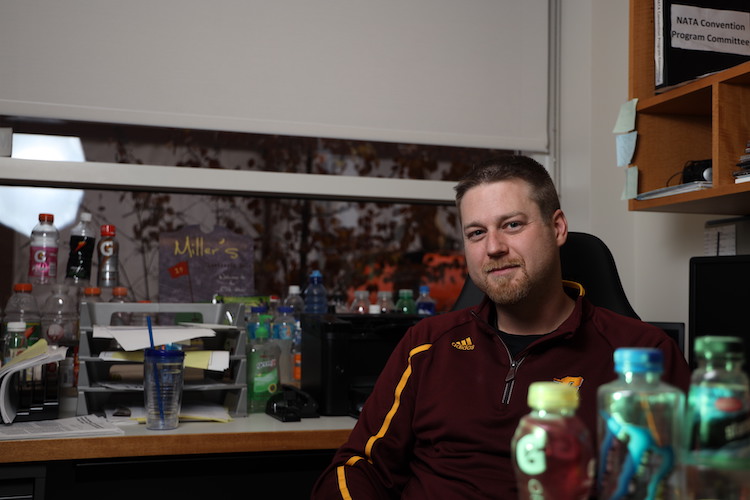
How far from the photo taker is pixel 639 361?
Result: 0.66 meters

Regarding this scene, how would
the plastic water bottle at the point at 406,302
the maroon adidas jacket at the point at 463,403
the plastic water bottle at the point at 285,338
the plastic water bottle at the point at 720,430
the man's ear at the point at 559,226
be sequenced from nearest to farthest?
1. the plastic water bottle at the point at 720,430
2. the maroon adidas jacket at the point at 463,403
3. the man's ear at the point at 559,226
4. the plastic water bottle at the point at 285,338
5. the plastic water bottle at the point at 406,302

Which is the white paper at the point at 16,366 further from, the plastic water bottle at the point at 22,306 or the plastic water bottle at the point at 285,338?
the plastic water bottle at the point at 285,338

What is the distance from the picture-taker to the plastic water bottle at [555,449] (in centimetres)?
64

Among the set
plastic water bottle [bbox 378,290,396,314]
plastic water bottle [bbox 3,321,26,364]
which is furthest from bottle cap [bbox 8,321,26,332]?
plastic water bottle [bbox 378,290,396,314]

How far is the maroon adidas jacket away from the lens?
1419 mm

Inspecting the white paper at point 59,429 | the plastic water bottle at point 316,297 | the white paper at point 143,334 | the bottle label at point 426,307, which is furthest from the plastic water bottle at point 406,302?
the white paper at point 59,429

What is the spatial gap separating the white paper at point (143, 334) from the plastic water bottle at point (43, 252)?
498mm

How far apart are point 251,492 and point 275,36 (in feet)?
4.96

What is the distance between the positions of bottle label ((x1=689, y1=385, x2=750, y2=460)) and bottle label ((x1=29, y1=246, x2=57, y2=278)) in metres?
2.15

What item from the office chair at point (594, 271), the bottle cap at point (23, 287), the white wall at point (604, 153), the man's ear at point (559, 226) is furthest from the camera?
the white wall at point (604, 153)

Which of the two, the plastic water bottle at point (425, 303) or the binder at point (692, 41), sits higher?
the binder at point (692, 41)

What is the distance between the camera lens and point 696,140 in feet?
7.11

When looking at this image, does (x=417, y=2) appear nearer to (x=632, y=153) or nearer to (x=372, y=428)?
(x=632, y=153)

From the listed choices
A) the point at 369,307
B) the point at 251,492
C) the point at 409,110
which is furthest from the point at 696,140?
the point at 251,492
